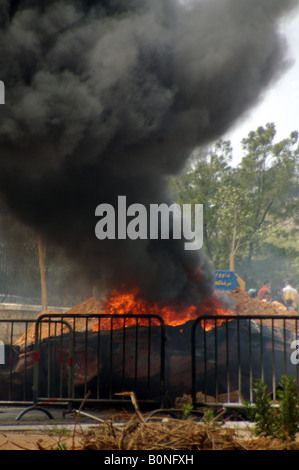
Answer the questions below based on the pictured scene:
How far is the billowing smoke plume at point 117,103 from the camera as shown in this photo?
9039 millimetres

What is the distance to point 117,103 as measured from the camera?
372 inches

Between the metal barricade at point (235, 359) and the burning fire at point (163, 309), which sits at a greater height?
the burning fire at point (163, 309)

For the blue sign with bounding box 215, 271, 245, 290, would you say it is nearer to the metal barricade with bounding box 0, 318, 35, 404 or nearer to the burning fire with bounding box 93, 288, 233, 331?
the burning fire with bounding box 93, 288, 233, 331

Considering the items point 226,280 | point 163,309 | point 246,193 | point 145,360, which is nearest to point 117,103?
point 163,309

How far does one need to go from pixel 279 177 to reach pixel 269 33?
1675 centimetres

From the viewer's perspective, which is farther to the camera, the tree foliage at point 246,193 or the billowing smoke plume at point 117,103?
the tree foliage at point 246,193

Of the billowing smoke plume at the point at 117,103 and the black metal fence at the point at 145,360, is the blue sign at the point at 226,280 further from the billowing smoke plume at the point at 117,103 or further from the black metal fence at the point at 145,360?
the black metal fence at the point at 145,360

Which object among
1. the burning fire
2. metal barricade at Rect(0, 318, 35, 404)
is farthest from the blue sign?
metal barricade at Rect(0, 318, 35, 404)

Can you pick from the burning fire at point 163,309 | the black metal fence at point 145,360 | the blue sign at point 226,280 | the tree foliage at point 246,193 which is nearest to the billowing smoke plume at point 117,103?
the burning fire at point 163,309

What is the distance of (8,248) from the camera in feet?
58.6

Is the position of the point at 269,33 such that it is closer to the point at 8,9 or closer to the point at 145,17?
the point at 145,17

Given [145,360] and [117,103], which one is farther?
[117,103]

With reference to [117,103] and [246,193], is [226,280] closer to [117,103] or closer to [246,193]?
[117,103]
